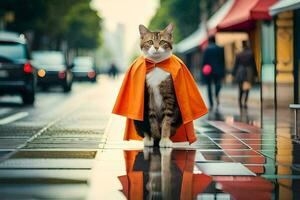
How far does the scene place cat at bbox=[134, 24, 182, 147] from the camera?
884 cm

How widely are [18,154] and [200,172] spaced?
101 inches

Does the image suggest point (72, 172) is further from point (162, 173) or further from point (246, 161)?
point (246, 161)

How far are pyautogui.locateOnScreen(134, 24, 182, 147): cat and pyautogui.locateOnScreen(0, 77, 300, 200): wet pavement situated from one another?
29 centimetres

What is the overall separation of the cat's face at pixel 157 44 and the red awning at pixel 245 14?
42.4ft

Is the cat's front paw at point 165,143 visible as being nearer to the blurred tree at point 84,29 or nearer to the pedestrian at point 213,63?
the pedestrian at point 213,63

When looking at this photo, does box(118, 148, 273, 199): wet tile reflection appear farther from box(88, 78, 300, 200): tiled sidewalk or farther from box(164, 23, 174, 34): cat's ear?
box(164, 23, 174, 34): cat's ear

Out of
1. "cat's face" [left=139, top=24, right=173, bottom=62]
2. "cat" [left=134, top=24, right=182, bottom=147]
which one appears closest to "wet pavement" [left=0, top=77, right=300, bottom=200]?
"cat" [left=134, top=24, right=182, bottom=147]

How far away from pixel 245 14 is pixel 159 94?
46.1ft

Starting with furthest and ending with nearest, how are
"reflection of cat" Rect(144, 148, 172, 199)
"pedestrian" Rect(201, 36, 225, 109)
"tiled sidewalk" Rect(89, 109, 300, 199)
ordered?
1. "pedestrian" Rect(201, 36, 225, 109)
2. "tiled sidewalk" Rect(89, 109, 300, 199)
3. "reflection of cat" Rect(144, 148, 172, 199)

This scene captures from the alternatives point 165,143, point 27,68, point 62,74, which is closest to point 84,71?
point 62,74

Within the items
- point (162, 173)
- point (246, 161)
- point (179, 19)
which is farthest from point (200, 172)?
point (179, 19)

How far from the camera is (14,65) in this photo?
20438 millimetres

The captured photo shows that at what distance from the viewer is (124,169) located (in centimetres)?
741

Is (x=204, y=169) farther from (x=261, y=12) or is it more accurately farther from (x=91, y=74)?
(x=91, y=74)
